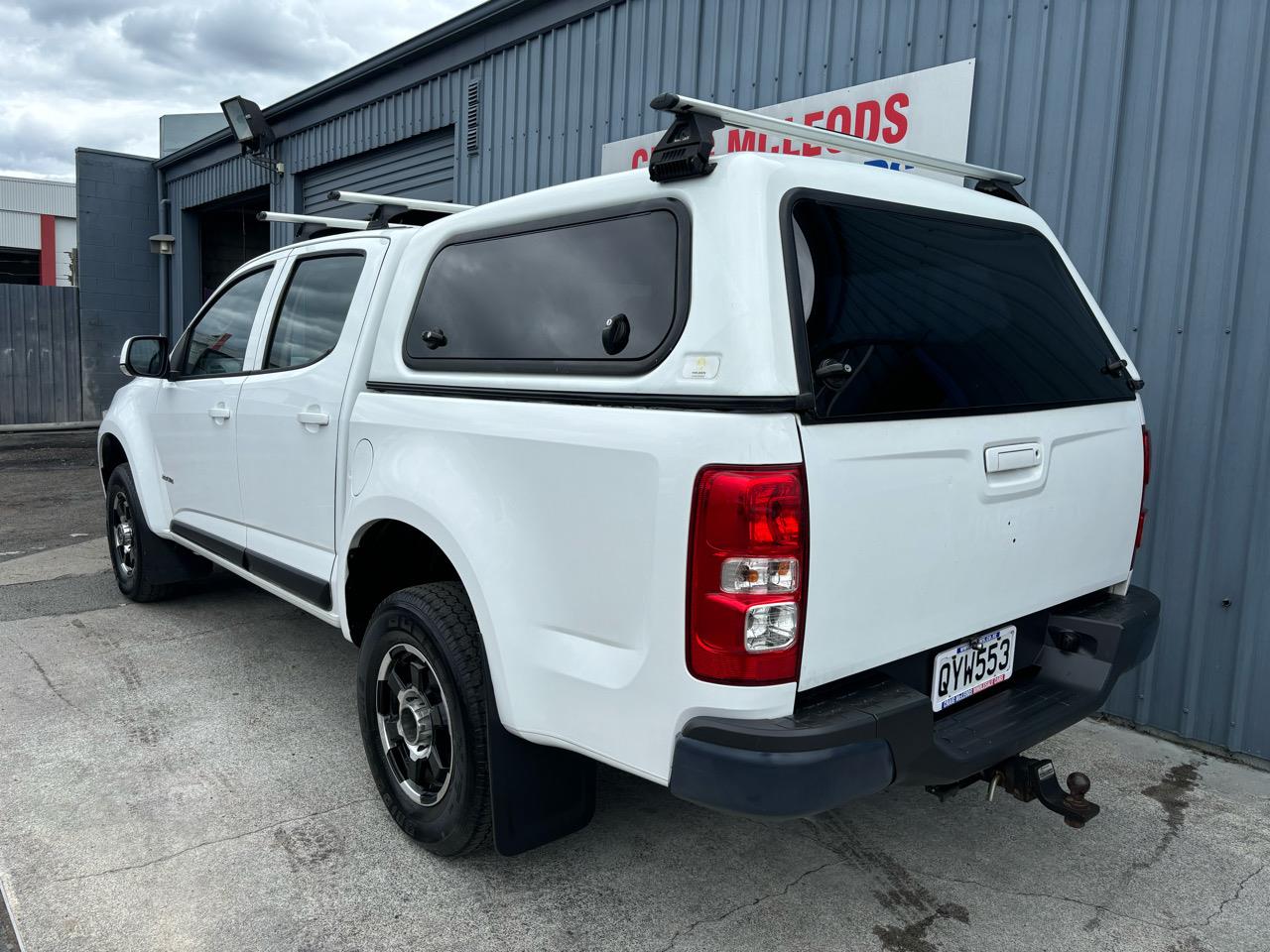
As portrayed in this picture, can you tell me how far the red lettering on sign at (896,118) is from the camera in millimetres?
4945

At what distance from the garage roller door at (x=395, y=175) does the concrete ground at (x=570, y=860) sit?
6.24 meters

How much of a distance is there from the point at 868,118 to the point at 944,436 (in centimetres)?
334

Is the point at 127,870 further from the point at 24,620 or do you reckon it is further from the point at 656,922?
the point at 24,620

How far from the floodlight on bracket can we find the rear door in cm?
1094

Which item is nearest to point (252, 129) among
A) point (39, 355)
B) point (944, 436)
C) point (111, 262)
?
point (111, 262)

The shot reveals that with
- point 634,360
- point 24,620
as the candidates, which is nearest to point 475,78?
point 24,620

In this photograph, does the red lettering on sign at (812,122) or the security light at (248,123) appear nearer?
the red lettering on sign at (812,122)

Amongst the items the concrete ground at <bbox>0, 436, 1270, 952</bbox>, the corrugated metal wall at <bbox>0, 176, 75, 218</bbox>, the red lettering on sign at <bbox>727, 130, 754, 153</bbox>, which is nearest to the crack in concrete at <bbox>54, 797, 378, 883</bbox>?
the concrete ground at <bbox>0, 436, 1270, 952</bbox>

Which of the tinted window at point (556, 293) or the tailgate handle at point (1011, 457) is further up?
the tinted window at point (556, 293)

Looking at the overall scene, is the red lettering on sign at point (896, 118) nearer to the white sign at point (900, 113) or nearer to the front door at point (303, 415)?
the white sign at point (900, 113)

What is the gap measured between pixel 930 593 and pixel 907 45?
366 cm

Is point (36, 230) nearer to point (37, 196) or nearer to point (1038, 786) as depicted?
point (37, 196)

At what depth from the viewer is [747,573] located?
2.04m

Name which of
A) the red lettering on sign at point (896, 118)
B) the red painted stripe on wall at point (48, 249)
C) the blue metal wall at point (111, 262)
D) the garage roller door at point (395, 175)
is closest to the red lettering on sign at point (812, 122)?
the red lettering on sign at point (896, 118)
